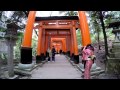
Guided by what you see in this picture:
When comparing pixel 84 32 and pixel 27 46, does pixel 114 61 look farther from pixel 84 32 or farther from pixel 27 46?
pixel 27 46

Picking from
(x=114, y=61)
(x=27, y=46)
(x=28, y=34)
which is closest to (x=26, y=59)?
(x=27, y=46)

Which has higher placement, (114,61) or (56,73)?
(114,61)

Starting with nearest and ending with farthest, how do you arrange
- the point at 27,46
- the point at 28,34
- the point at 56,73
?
1. the point at 56,73
2. the point at 27,46
3. the point at 28,34

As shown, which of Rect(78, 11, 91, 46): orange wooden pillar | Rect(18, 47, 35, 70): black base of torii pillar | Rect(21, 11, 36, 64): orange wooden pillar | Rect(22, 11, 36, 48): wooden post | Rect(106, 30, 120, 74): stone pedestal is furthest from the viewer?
Rect(22, 11, 36, 48): wooden post

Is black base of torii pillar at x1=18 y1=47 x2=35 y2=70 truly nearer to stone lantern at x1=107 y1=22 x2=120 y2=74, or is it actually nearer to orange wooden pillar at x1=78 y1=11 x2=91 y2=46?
orange wooden pillar at x1=78 y1=11 x2=91 y2=46

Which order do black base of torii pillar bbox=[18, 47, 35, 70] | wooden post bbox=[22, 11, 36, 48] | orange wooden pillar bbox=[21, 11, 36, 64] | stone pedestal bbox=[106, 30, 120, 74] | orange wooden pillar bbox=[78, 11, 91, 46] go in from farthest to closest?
wooden post bbox=[22, 11, 36, 48] < orange wooden pillar bbox=[21, 11, 36, 64] < orange wooden pillar bbox=[78, 11, 91, 46] < black base of torii pillar bbox=[18, 47, 35, 70] < stone pedestal bbox=[106, 30, 120, 74]

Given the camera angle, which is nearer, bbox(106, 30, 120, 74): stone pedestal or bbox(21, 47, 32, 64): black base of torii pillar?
bbox(106, 30, 120, 74): stone pedestal

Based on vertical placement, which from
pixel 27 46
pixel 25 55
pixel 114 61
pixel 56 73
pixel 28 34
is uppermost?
pixel 28 34

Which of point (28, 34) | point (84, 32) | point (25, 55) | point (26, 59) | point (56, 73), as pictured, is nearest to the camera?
point (56, 73)

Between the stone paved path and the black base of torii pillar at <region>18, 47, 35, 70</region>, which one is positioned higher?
the black base of torii pillar at <region>18, 47, 35, 70</region>

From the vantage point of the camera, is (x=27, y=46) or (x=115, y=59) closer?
(x=115, y=59)

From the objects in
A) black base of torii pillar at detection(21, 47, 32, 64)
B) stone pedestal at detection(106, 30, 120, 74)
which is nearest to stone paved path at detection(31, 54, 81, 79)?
black base of torii pillar at detection(21, 47, 32, 64)

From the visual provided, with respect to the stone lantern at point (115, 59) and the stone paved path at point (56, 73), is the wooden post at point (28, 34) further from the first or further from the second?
the stone lantern at point (115, 59)
